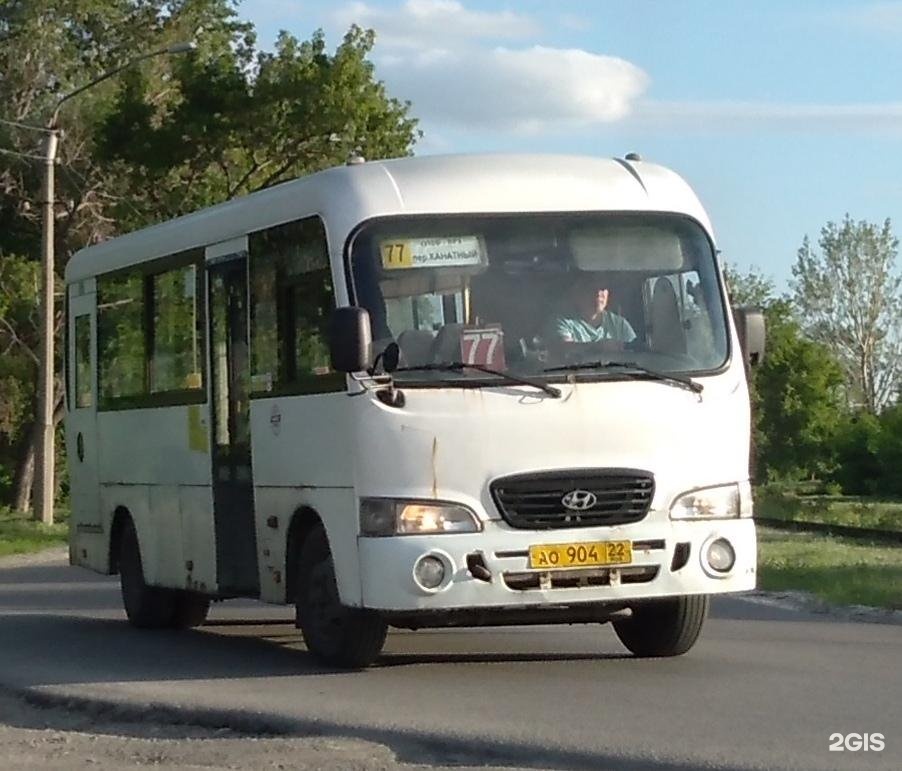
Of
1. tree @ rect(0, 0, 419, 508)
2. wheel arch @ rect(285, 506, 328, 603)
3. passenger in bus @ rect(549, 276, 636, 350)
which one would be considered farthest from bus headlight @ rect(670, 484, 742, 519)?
tree @ rect(0, 0, 419, 508)

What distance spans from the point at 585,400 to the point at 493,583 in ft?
3.87

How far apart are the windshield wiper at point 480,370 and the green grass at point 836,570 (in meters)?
7.01

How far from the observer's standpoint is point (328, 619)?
13.9 metres

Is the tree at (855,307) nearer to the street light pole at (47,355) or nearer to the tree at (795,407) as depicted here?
the tree at (795,407)

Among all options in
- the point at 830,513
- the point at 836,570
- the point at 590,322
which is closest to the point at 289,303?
the point at 590,322

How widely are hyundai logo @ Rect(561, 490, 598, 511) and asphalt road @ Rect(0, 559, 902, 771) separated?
38.5 inches

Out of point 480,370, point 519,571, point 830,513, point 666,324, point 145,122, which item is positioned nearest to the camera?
point 519,571

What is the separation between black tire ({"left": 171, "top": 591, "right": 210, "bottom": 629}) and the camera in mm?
18203

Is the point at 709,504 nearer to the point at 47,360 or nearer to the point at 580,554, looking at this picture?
the point at 580,554

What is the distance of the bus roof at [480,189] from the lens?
13.8 m

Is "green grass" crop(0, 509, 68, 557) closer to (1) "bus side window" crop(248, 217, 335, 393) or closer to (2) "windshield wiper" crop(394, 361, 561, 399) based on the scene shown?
(1) "bus side window" crop(248, 217, 335, 393)

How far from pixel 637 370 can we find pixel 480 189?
143 centimetres

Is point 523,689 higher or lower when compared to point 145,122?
lower

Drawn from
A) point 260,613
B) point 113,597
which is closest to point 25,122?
point 113,597
